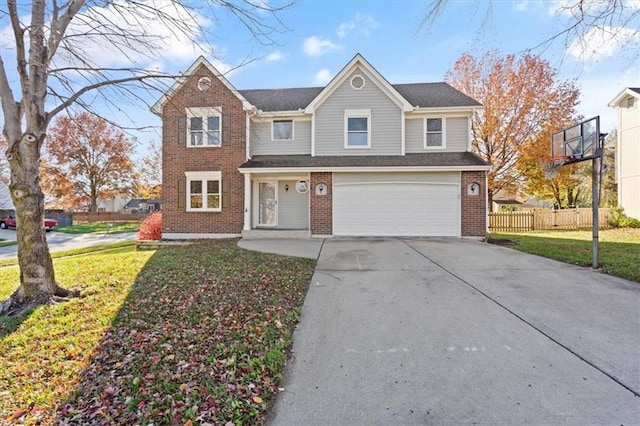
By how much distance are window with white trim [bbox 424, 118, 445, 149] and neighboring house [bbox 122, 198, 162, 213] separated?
158 ft

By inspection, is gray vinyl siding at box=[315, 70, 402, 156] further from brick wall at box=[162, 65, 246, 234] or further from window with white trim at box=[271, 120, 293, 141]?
brick wall at box=[162, 65, 246, 234]

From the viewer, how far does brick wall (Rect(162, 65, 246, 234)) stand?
44.6 ft

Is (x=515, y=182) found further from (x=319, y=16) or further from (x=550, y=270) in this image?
(x=319, y=16)

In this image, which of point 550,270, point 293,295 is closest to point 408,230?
point 550,270

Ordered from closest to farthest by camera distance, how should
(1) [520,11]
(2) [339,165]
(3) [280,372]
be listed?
1. (3) [280,372]
2. (1) [520,11]
3. (2) [339,165]

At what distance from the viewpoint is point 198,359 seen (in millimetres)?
3465

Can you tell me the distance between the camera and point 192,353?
3.59 metres

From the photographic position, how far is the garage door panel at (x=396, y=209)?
1266 cm

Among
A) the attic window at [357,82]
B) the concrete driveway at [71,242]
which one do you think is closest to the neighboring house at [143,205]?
the concrete driveway at [71,242]

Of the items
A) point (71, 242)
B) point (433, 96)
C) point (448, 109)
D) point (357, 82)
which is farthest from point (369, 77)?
point (71, 242)

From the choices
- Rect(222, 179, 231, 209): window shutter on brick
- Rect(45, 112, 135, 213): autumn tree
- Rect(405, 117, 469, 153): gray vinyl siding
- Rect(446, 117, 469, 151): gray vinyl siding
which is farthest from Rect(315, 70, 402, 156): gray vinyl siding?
Rect(45, 112, 135, 213): autumn tree

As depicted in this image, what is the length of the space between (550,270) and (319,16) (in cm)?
768

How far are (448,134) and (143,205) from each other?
5925cm

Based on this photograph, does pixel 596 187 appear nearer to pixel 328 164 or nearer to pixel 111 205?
pixel 328 164
